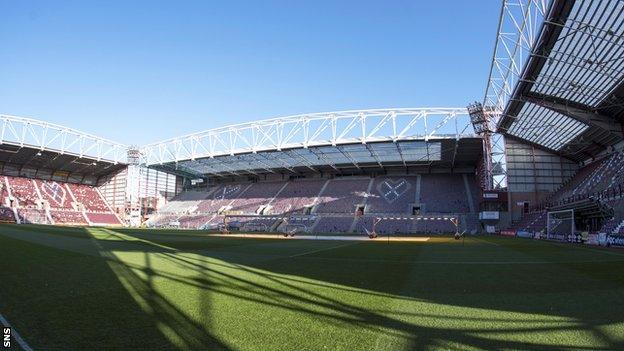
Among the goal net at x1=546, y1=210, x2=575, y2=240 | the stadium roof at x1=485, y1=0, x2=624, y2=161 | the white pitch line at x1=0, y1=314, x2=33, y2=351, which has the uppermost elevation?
the stadium roof at x1=485, y1=0, x2=624, y2=161

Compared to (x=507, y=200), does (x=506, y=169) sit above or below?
above

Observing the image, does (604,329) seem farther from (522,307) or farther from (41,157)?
(41,157)

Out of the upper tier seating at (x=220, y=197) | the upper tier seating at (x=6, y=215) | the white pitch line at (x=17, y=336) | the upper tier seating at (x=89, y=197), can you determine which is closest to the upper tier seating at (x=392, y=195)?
the upper tier seating at (x=220, y=197)

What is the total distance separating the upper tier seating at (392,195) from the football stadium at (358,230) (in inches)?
13.6

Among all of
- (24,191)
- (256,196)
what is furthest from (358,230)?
(24,191)

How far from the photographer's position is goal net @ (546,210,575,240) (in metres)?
40.7

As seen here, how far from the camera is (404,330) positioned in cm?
616

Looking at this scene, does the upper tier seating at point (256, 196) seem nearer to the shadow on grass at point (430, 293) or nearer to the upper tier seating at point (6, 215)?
the upper tier seating at point (6, 215)

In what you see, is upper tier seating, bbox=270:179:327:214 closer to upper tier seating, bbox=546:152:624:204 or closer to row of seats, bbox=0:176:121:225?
row of seats, bbox=0:176:121:225

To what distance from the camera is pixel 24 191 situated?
263ft

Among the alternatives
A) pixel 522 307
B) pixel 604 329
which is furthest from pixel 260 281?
pixel 604 329

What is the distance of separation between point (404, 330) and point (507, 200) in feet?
201

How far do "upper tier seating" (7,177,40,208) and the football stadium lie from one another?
43 centimetres

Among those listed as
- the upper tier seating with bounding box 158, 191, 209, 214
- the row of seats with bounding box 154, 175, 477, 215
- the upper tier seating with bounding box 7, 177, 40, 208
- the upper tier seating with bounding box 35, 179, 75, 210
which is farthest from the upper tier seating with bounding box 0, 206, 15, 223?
the upper tier seating with bounding box 158, 191, 209, 214
